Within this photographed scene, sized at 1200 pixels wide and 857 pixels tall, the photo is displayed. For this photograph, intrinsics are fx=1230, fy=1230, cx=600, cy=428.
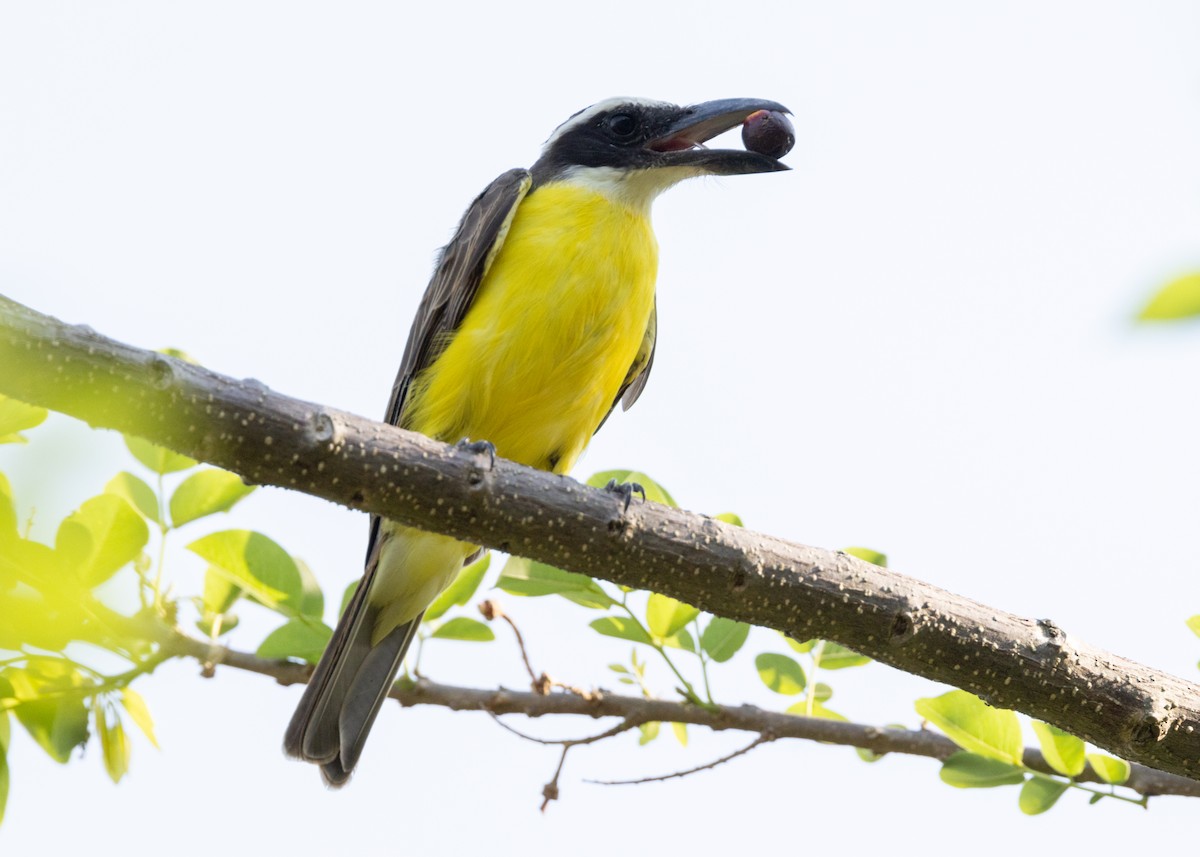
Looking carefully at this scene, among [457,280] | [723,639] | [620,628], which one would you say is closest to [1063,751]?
[723,639]

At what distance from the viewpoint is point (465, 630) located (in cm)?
390

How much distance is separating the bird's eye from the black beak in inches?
4.0

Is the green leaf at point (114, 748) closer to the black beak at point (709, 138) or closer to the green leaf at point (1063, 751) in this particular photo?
the green leaf at point (1063, 751)

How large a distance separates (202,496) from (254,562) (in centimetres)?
27

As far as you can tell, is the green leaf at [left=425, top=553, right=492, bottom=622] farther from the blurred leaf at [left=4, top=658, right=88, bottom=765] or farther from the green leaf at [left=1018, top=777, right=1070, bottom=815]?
the green leaf at [left=1018, top=777, right=1070, bottom=815]

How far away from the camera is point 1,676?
2555 millimetres

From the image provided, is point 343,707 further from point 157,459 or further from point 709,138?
point 709,138

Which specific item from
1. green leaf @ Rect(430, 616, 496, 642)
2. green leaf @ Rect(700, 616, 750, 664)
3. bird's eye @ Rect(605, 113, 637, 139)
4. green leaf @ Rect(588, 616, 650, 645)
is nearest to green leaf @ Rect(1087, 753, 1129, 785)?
green leaf @ Rect(700, 616, 750, 664)

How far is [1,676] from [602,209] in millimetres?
3130

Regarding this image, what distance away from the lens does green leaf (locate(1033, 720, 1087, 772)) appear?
10.8 feet

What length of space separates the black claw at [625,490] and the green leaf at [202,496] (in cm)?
99

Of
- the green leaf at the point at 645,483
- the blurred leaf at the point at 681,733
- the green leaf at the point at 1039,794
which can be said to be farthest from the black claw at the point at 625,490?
the green leaf at the point at 1039,794

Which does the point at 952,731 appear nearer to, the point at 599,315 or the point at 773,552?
the point at 773,552

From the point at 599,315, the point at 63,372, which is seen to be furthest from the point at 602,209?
the point at 63,372
